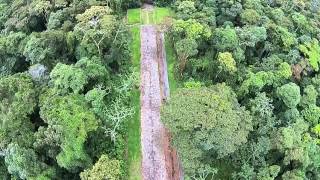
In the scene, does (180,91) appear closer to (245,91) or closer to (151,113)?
(151,113)

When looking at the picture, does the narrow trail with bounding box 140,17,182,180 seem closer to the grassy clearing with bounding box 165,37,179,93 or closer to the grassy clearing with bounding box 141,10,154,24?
the grassy clearing with bounding box 165,37,179,93

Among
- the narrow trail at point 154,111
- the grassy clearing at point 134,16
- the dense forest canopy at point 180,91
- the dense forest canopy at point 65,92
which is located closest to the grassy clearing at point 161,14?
the dense forest canopy at point 180,91

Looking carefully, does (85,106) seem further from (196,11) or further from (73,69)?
(196,11)

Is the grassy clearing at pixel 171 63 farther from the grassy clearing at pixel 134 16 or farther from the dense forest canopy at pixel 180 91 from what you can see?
the grassy clearing at pixel 134 16

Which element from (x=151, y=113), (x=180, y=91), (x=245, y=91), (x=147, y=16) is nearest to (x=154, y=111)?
(x=151, y=113)

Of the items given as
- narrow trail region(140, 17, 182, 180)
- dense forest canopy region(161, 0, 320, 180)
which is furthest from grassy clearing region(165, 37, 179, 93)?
dense forest canopy region(161, 0, 320, 180)

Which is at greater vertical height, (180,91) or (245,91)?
(180,91)

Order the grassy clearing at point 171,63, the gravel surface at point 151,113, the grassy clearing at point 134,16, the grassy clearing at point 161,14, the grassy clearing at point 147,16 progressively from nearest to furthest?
1. the gravel surface at point 151,113
2. the grassy clearing at point 171,63
3. the grassy clearing at point 134,16
4. the grassy clearing at point 147,16
5. the grassy clearing at point 161,14
